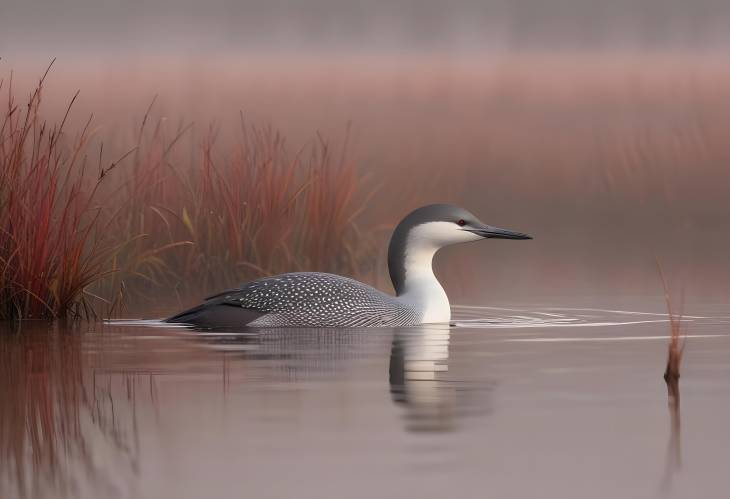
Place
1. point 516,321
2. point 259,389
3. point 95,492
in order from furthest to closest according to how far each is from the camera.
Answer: point 516,321, point 259,389, point 95,492

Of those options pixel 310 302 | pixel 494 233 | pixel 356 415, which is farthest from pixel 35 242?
pixel 356 415

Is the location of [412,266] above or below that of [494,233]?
below

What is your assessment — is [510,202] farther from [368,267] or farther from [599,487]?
[599,487]

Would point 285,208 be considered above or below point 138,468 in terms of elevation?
above

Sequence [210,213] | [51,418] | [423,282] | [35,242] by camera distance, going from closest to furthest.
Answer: [51,418] < [35,242] < [423,282] < [210,213]

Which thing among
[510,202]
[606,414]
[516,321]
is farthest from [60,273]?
[510,202]

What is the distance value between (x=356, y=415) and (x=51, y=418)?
40.0 inches

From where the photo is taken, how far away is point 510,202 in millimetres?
19688

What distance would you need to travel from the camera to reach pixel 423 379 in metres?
6.66

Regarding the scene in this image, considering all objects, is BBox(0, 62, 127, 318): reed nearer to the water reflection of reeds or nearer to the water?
the water

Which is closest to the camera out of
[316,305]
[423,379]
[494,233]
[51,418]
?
[51,418]

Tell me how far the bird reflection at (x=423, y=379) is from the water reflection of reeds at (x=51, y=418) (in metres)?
1.01

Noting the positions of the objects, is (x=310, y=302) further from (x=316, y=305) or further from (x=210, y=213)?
(x=210, y=213)

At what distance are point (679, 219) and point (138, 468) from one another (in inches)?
593
